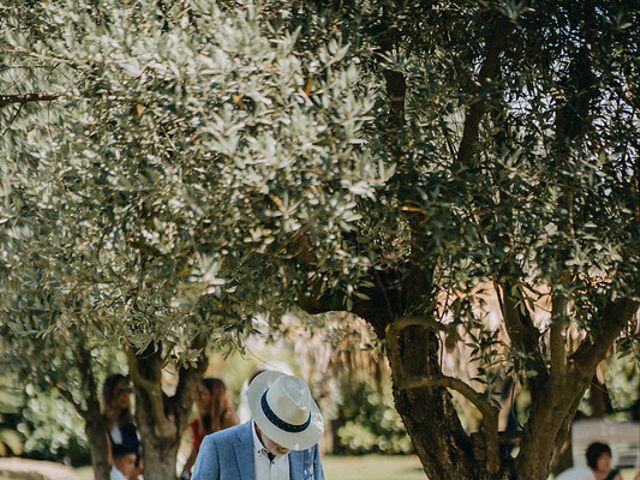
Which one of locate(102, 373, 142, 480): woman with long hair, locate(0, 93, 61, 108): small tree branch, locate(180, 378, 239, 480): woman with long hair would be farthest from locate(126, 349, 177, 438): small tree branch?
locate(0, 93, 61, 108): small tree branch

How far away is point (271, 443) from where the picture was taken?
6211 millimetres

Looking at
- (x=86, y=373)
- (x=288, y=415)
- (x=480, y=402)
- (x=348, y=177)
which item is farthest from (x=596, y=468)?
(x=348, y=177)

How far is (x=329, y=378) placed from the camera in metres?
23.9

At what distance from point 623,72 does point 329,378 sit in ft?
60.0

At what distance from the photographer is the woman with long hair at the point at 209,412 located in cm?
1262

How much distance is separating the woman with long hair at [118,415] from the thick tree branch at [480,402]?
6973 mm

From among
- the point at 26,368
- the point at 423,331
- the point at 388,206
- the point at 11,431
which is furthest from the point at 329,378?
the point at 388,206

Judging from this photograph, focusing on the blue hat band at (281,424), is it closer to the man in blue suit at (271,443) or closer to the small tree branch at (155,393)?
the man in blue suit at (271,443)

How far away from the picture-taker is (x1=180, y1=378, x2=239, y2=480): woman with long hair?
12.6m

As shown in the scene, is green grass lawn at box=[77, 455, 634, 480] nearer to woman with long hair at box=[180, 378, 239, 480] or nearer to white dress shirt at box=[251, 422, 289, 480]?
woman with long hair at box=[180, 378, 239, 480]

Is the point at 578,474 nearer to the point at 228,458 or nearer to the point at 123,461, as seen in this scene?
the point at 123,461

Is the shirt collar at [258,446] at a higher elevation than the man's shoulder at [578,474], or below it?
higher

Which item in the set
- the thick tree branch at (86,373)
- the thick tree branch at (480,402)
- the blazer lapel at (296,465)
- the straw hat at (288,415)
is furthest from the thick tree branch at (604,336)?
the thick tree branch at (86,373)

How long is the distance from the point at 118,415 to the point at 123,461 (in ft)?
1.97
